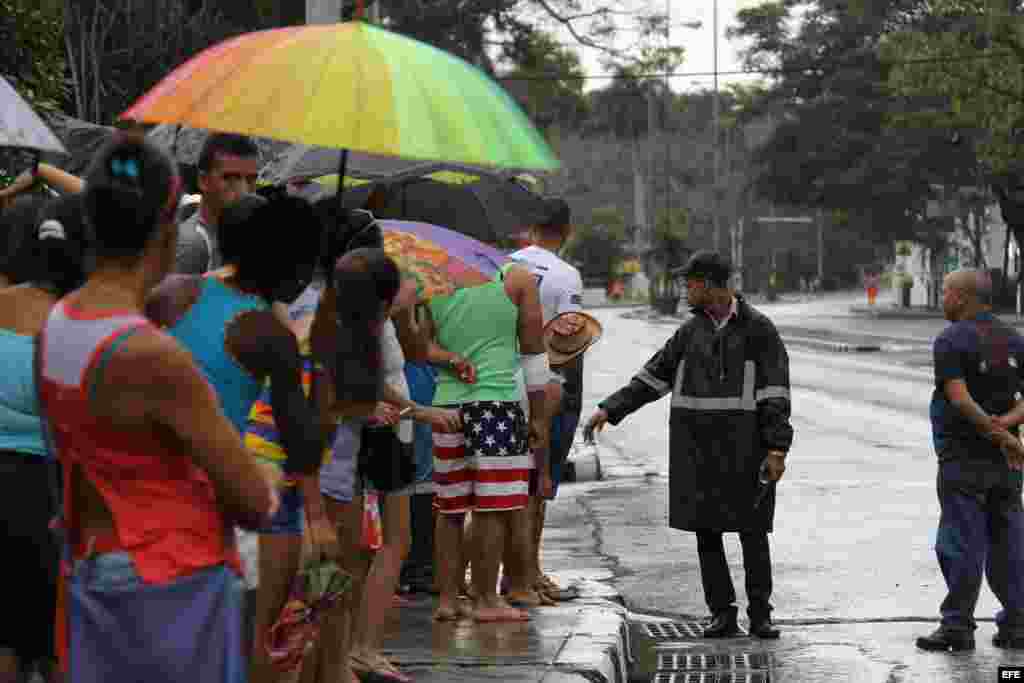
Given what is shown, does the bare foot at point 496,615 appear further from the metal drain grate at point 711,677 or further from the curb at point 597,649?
the metal drain grate at point 711,677

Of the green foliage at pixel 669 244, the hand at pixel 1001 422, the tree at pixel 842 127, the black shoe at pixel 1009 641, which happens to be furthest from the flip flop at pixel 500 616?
the green foliage at pixel 669 244

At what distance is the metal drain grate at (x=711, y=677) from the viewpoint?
7.94 metres

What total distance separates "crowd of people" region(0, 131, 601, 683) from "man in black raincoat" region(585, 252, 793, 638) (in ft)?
3.31

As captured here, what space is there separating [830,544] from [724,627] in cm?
281

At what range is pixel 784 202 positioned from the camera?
7038cm

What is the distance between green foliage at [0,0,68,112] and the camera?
1068cm

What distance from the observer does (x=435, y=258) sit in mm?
7094

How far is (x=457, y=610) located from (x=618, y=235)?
89572 millimetres

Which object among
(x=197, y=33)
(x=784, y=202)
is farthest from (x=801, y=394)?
(x=784, y=202)

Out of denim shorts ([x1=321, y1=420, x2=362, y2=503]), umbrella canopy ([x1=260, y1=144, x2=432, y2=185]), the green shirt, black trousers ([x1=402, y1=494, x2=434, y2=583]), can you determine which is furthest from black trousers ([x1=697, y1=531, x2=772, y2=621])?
denim shorts ([x1=321, y1=420, x2=362, y2=503])

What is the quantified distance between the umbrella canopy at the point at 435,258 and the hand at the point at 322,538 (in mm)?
1927

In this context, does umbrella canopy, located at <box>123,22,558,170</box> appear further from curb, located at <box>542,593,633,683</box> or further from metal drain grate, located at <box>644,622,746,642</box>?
metal drain grate, located at <box>644,622,746,642</box>

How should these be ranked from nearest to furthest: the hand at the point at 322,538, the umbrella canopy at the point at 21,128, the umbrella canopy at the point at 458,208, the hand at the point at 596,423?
the hand at the point at 322,538
the umbrella canopy at the point at 21,128
the hand at the point at 596,423
the umbrella canopy at the point at 458,208

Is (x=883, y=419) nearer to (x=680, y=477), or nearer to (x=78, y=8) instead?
(x=78, y=8)
